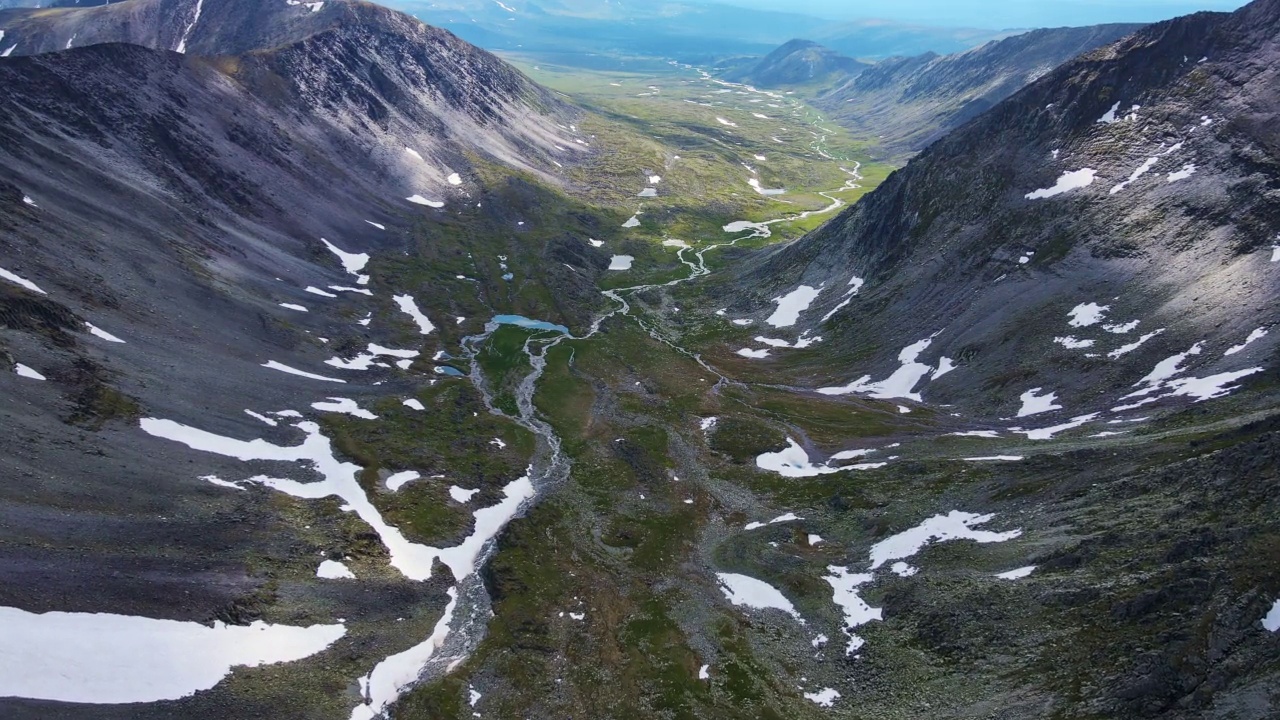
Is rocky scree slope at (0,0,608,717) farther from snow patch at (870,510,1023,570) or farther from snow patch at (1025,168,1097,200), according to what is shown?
snow patch at (1025,168,1097,200)

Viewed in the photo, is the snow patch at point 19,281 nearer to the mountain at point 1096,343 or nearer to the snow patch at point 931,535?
the mountain at point 1096,343

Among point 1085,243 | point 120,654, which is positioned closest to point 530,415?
point 120,654

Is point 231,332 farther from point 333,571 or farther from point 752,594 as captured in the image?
point 752,594

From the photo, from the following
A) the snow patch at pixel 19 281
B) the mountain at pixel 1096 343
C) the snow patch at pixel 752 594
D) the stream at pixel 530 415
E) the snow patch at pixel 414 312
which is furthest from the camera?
the snow patch at pixel 414 312

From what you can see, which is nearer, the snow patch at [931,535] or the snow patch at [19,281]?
the snow patch at [931,535]

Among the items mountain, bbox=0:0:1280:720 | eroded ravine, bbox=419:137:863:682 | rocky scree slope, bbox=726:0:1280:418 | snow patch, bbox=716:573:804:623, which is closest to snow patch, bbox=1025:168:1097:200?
rocky scree slope, bbox=726:0:1280:418

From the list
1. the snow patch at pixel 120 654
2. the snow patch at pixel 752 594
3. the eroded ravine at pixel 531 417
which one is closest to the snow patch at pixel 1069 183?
the eroded ravine at pixel 531 417

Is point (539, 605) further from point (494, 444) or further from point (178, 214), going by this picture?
point (178, 214)

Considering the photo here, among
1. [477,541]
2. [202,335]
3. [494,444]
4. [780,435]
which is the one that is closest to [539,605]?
[477,541]
